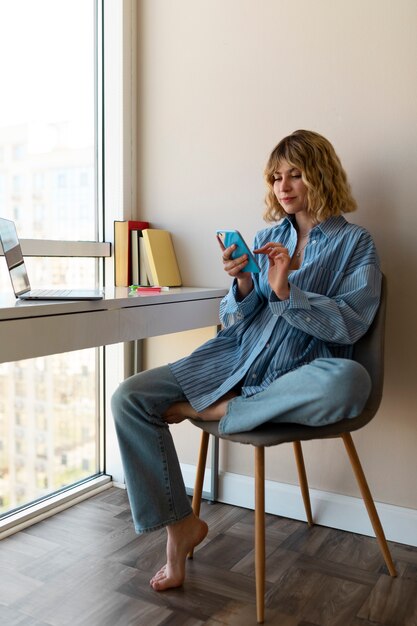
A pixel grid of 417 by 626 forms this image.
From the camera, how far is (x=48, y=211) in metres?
2.07

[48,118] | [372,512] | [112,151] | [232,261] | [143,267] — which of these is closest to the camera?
[232,261]

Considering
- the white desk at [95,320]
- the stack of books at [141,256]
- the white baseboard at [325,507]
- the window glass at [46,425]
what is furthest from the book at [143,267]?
the white baseboard at [325,507]

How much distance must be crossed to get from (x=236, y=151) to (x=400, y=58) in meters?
0.57

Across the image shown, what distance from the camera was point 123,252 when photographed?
2186 mm

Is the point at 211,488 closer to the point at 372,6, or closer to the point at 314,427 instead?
the point at 314,427

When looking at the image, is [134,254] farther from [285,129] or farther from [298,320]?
[298,320]

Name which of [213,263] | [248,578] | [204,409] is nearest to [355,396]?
[204,409]

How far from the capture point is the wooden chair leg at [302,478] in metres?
1.90

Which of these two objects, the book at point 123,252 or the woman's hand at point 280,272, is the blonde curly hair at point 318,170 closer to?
the woman's hand at point 280,272

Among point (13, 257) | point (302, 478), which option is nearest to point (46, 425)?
point (13, 257)

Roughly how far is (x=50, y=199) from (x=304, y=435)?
3.82 feet

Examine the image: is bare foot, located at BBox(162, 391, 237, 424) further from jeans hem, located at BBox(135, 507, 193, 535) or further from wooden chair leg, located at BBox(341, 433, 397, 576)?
wooden chair leg, located at BBox(341, 433, 397, 576)

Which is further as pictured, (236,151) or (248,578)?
(236,151)

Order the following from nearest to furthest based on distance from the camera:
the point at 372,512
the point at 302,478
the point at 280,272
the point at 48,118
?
the point at 280,272, the point at 372,512, the point at 302,478, the point at 48,118
